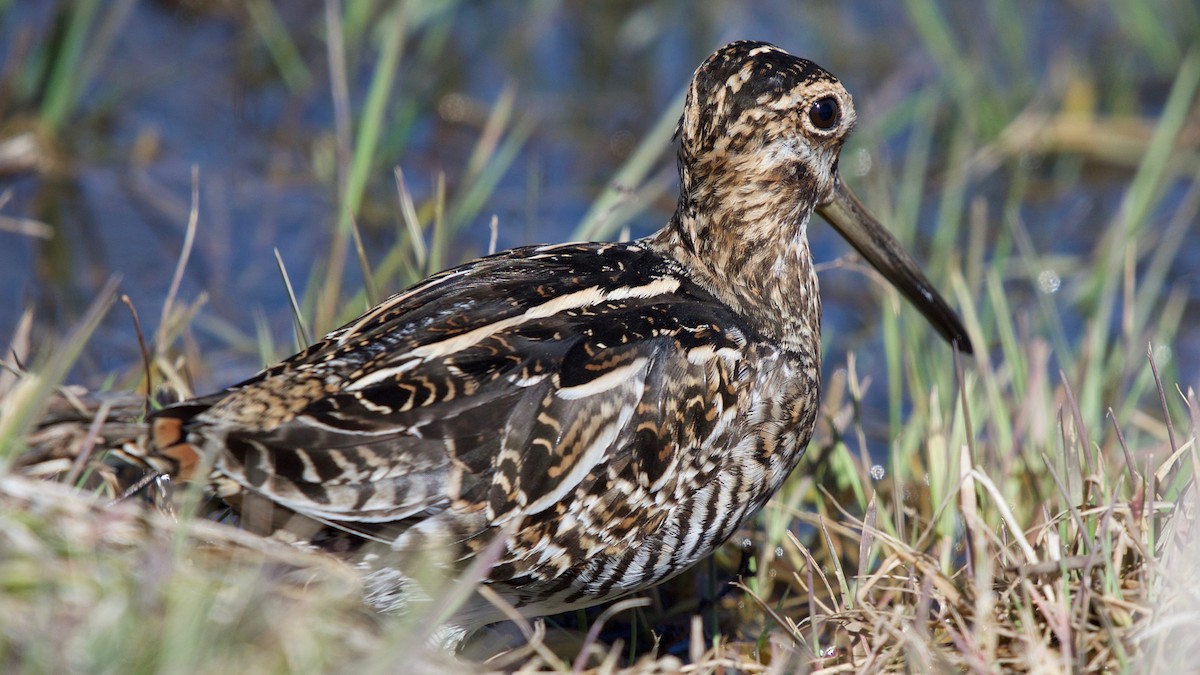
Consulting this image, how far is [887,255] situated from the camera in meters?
3.52

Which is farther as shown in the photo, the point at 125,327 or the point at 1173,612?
the point at 125,327

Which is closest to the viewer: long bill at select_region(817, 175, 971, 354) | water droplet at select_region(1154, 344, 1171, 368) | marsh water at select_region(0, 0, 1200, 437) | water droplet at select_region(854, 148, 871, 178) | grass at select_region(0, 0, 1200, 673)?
grass at select_region(0, 0, 1200, 673)

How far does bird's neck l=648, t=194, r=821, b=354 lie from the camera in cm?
319

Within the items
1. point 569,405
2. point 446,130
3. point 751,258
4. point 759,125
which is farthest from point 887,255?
point 446,130

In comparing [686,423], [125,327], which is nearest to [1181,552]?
[686,423]

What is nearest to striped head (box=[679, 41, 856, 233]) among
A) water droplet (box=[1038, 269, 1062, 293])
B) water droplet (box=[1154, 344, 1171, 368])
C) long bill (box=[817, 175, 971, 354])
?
long bill (box=[817, 175, 971, 354])

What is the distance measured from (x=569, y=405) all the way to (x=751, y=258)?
73 cm

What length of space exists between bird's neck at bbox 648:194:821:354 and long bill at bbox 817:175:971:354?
0.64ft

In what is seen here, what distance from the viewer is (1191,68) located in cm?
521

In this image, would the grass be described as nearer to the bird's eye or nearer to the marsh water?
the marsh water

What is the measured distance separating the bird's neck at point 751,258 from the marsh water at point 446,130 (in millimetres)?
871

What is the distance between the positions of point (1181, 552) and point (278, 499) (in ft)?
4.99

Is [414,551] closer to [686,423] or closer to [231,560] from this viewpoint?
[231,560]

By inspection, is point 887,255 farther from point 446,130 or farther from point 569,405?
point 446,130
